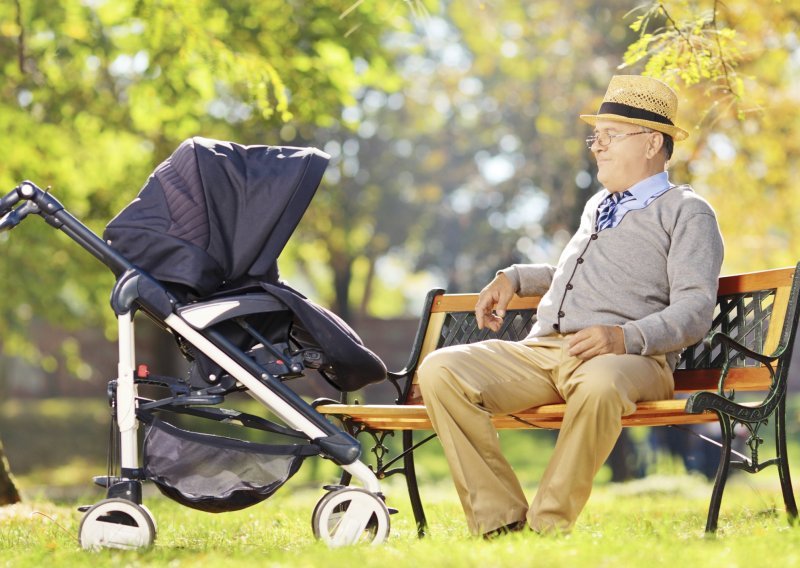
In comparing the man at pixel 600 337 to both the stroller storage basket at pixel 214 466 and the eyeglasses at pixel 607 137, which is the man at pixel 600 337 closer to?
the eyeglasses at pixel 607 137

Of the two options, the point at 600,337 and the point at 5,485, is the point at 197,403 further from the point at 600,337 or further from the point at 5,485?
the point at 5,485

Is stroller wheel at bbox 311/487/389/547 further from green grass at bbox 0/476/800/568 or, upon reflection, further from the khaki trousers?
the khaki trousers

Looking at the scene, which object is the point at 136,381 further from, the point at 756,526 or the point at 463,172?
the point at 463,172

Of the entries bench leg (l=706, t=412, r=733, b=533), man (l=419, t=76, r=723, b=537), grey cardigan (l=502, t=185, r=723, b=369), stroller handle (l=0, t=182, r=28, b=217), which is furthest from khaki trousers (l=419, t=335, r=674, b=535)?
stroller handle (l=0, t=182, r=28, b=217)

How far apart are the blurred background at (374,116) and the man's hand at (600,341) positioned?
5.28 ft

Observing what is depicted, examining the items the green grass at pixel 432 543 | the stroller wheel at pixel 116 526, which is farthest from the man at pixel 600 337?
the stroller wheel at pixel 116 526

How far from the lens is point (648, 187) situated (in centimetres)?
466

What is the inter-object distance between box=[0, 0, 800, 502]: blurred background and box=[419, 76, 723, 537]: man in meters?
0.83

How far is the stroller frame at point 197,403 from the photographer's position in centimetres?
420

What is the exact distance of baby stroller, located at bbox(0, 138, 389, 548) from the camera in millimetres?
4238

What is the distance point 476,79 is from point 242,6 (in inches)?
554

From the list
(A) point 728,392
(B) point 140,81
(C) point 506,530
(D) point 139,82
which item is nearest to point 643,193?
(A) point 728,392

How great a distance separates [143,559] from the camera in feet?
13.0

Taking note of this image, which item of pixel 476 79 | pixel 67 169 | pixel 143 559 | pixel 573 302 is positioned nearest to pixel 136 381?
pixel 143 559
